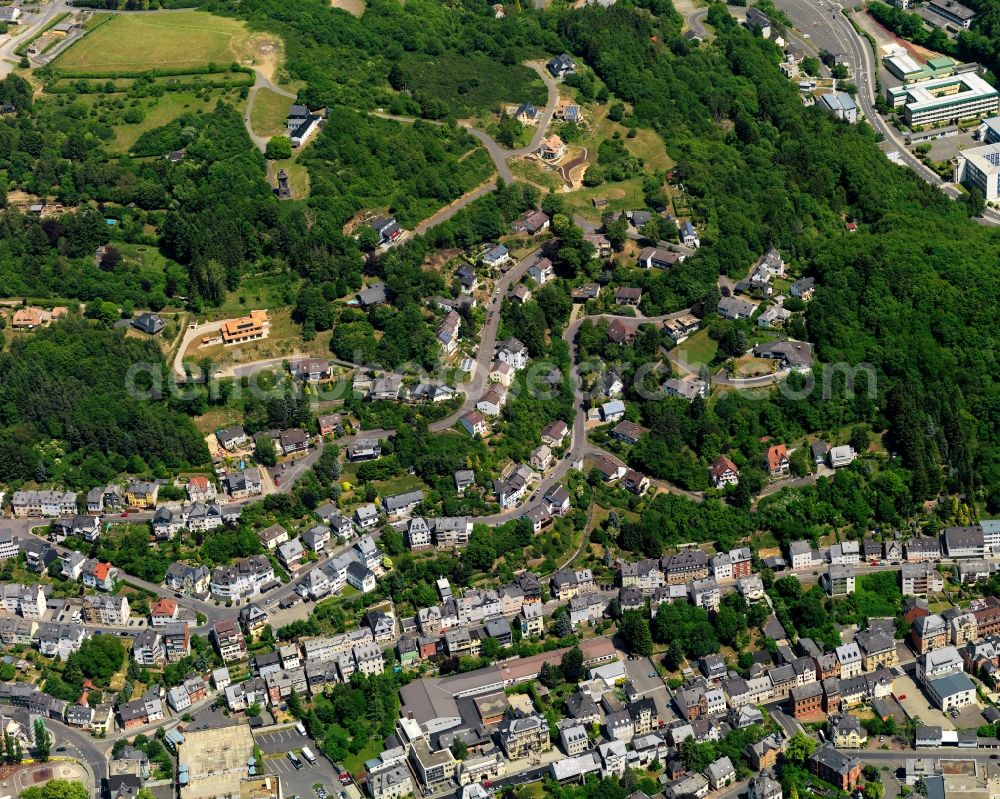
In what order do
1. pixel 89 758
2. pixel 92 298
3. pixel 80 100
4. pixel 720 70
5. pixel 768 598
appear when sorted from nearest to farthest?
pixel 89 758 → pixel 768 598 → pixel 92 298 → pixel 80 100 → pixel 720 70

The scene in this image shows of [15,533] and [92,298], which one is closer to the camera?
[15,533]

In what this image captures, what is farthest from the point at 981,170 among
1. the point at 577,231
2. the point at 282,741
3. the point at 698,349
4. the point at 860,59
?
the point at 282,741

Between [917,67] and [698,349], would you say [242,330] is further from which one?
[917,67]

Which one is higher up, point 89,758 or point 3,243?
point 3,243

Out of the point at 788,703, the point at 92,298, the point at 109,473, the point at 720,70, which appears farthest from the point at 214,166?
the point at 788,703

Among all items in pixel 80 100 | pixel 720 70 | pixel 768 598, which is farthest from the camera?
pixel 720 70

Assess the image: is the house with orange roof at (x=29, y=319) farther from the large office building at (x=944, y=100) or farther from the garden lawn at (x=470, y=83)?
the large office building at (x=944, y=100)

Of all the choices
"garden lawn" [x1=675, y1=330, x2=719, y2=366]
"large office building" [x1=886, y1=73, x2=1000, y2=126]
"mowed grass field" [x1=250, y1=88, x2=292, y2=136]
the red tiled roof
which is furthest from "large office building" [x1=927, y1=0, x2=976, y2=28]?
the red tiled roof

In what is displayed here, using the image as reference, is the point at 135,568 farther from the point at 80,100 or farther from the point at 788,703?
the point at 80,100

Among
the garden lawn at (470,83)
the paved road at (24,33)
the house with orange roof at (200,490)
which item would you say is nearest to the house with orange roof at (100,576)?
the house with orange roof at (200,490)
